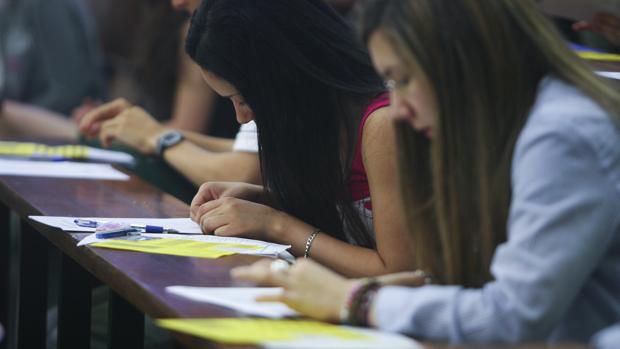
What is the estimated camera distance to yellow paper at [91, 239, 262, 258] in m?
1.94

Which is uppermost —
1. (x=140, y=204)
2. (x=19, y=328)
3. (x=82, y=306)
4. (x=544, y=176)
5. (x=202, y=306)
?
(x=544, y=176)

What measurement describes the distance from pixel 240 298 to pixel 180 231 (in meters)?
0.61

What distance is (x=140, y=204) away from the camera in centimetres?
255

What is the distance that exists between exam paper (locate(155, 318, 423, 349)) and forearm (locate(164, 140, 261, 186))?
4.51 ft

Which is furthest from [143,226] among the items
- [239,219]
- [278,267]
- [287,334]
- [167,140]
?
[167,140]

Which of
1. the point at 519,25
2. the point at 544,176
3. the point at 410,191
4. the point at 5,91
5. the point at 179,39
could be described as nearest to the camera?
the point at 544,176

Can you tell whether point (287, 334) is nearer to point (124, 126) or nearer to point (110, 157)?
point (124, 126)

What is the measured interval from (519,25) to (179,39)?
107 inches

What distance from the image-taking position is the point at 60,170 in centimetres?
304

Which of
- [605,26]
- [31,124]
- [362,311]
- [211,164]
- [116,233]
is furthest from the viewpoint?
[31,124]

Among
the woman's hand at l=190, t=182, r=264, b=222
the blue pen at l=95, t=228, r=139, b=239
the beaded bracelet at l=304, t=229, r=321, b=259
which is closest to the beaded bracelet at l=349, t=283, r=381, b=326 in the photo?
the beaded bracelet at l=304, t=229, r=321, b=259

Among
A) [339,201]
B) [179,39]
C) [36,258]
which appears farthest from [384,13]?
[179,39]

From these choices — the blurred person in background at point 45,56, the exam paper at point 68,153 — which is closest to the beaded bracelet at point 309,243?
the exam paper at point 68,153

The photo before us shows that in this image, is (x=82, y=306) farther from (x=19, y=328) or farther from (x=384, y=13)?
(x=384, y=13)
